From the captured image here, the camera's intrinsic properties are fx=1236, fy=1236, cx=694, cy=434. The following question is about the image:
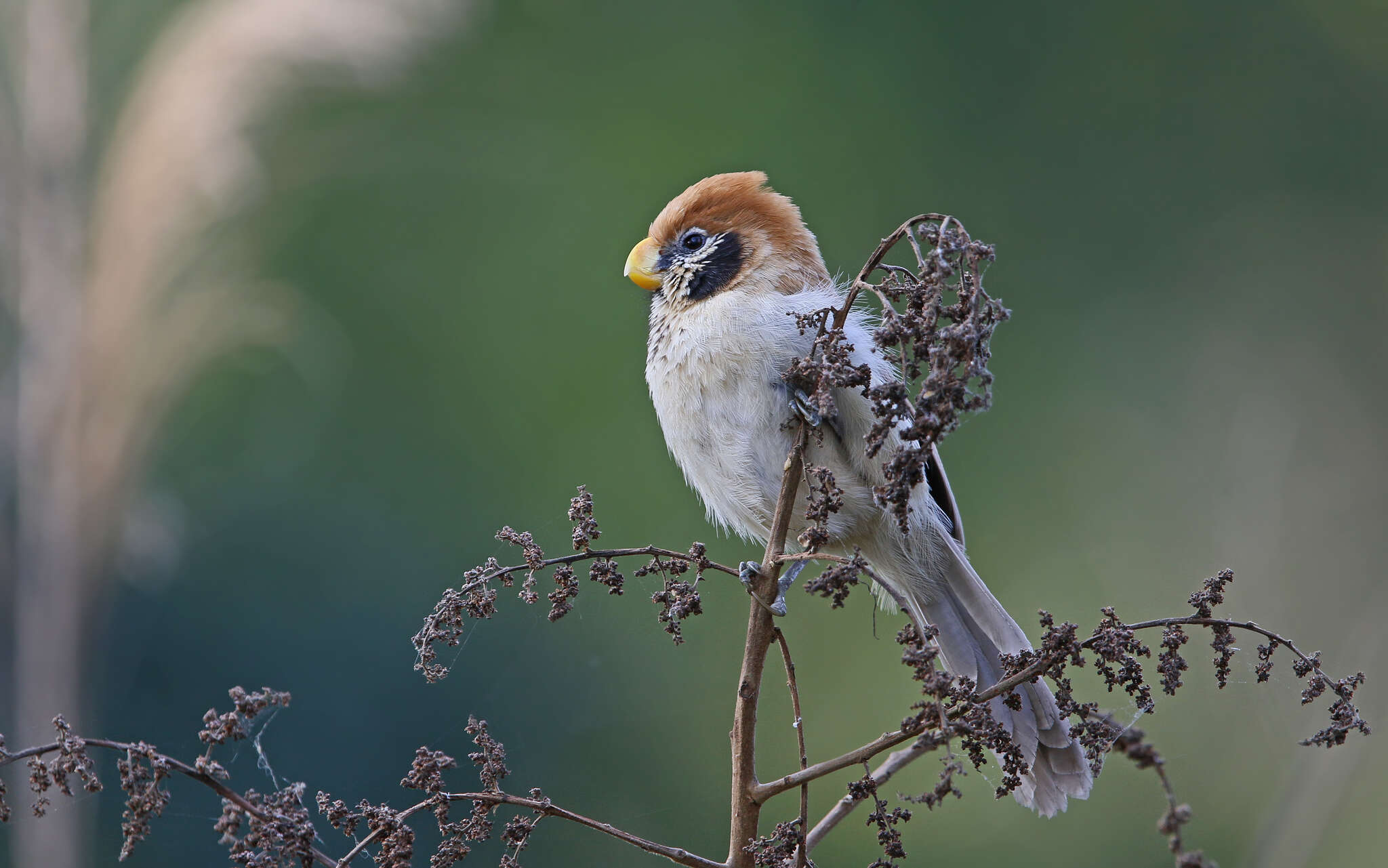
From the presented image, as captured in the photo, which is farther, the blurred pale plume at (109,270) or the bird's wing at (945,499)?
the blurred pale plume at (109,270)

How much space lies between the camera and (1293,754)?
3.28 metres

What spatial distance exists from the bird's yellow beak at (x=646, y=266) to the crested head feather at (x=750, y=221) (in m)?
0.02

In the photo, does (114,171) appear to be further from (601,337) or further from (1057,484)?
(1057,484)

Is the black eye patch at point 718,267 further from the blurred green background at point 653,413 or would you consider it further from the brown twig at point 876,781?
the brown twig at point 876,781

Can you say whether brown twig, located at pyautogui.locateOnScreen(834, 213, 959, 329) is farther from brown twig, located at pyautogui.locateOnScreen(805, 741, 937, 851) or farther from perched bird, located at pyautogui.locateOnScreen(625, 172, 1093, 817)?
perched bird, located at pyautogui.locateOnScreen(625, 172, 1093, 817)

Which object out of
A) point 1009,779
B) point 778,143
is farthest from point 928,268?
point 778,143

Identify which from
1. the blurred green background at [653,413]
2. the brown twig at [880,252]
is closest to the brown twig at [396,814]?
the brown twig at [880,252]

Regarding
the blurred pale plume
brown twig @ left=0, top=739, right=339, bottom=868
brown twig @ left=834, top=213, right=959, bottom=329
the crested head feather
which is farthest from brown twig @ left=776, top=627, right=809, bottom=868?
the blurred pale plume

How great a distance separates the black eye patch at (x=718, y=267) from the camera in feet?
7.86

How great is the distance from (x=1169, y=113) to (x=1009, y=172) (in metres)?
0.79

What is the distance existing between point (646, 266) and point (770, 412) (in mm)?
519

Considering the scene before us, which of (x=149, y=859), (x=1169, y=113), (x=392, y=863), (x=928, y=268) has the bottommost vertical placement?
(x=392, y=863)

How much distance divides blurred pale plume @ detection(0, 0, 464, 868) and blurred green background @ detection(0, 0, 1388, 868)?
118mm

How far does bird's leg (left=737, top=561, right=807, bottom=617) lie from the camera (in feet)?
4.64
